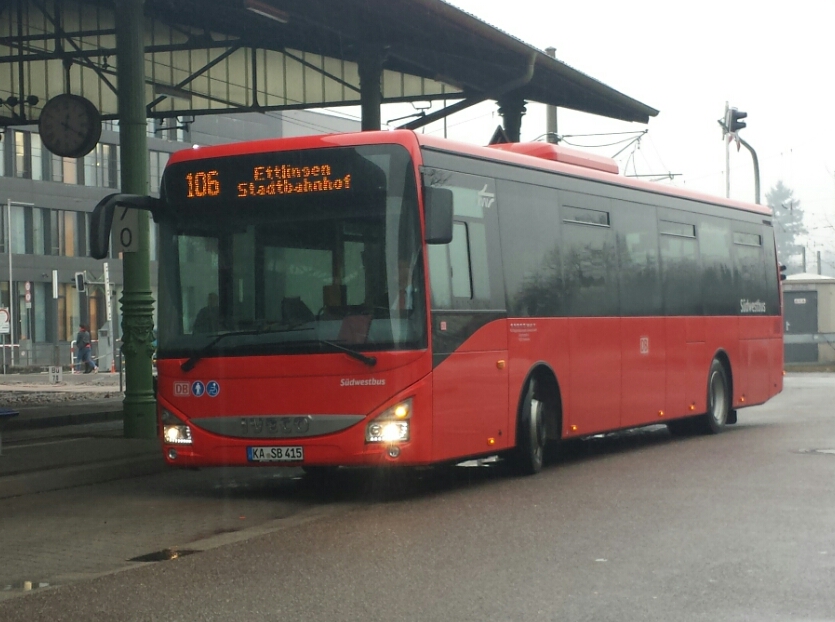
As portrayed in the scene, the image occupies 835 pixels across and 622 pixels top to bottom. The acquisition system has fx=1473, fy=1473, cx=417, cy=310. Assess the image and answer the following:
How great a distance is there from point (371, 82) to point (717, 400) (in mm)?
8553

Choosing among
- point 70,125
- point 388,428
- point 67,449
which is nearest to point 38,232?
point 70,125

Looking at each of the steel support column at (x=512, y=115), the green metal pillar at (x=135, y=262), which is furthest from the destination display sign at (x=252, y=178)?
the steel support column at (x=512, y=115)

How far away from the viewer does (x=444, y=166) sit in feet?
39.5

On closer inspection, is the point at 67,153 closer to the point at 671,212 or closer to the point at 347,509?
the point at 671,212

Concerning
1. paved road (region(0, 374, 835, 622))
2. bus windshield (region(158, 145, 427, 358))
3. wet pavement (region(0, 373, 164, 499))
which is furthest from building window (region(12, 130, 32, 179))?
bus windshield (region(158, 145, 427, 358))

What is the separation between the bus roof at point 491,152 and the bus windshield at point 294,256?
0.28ft

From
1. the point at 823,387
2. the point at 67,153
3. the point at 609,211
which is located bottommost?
the point at 823,387

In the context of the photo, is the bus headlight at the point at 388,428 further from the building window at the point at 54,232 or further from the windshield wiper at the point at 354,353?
the building window at the point at 54,232

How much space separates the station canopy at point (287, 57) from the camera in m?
21.7

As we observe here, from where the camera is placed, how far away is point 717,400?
18594 millimetres

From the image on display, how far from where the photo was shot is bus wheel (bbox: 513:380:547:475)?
13141 mm

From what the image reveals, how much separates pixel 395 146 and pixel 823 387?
22.0 m

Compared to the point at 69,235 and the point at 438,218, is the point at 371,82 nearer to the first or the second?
the point at 438,218

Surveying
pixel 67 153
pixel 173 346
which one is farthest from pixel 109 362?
pixel 173 346
